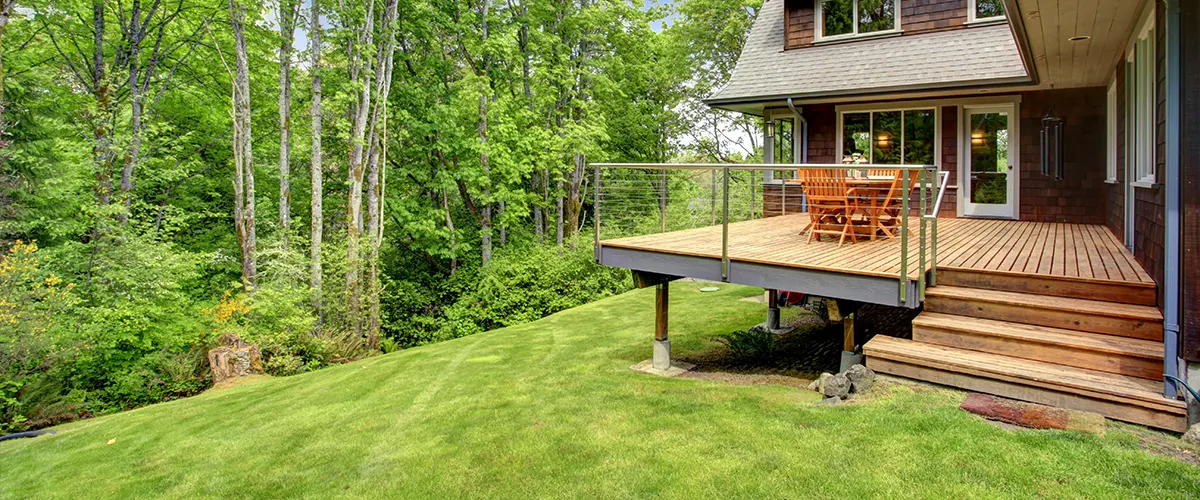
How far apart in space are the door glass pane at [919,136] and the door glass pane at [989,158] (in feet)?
1.98

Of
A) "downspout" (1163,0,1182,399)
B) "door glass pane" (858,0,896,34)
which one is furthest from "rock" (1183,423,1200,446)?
"door glass pane" (858,0,896,34)

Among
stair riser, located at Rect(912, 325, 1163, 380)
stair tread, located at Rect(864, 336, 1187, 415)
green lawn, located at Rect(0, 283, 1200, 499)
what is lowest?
green lawn, located at Rect(0, 283, 1200, 499)

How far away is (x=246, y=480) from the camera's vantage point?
446 cm

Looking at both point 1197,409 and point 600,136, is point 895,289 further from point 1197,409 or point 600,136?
point 600,136

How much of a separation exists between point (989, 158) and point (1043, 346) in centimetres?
718

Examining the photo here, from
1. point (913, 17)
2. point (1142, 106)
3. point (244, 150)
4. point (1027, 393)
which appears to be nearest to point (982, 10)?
point (913, 17)

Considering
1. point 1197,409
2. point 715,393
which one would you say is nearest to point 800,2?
point 715,393

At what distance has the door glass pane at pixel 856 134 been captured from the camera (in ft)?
35.8

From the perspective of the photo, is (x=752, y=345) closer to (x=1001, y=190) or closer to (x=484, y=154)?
(x=1001, y=190)

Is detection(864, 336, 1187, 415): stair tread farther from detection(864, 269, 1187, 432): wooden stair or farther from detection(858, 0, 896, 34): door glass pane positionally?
detection(858, 0, 896, 34): door glass pane

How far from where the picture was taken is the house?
142 inches

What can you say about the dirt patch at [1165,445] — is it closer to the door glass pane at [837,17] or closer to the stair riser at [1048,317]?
the stair riser at [1048,317]

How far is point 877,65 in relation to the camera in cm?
1079

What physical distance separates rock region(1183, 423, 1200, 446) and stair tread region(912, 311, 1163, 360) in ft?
1.63
